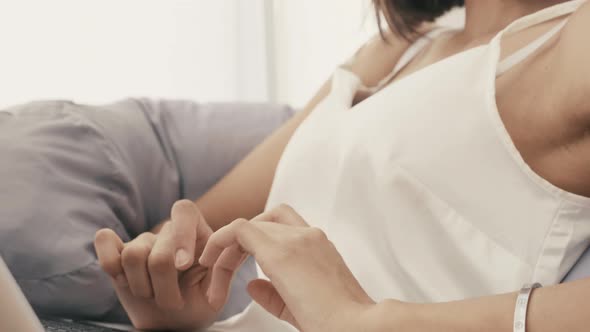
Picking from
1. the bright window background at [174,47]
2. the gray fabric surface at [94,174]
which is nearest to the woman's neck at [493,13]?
the gray fabric surface at [94,174]

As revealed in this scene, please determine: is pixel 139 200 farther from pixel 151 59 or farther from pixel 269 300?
pixel 151 59

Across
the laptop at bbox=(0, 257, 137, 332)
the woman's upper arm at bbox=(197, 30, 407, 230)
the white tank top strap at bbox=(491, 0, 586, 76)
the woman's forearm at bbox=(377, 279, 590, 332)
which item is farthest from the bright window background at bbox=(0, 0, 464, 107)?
the laptop at bbox=(0, 257, 137, 332)

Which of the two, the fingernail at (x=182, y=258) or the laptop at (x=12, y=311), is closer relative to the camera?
the laptop at (x=12, y=311)

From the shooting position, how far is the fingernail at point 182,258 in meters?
0.85

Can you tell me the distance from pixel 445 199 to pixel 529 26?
0.84 feet

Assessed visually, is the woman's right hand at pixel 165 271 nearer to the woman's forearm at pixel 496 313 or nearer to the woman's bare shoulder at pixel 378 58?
the woman's forearm at pixel 496 313

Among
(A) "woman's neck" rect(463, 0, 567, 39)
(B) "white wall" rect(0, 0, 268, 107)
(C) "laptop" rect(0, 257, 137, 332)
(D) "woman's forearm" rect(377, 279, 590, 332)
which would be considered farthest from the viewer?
(B) "white wall" rect(0, 0, 268, 107)

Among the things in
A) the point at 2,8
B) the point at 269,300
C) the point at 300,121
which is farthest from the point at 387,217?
the point at 2,8

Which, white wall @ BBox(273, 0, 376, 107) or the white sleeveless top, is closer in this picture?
the white sleeveless top

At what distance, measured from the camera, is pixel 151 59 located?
7.66ft

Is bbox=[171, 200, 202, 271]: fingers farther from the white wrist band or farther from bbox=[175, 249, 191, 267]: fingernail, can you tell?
the white wrist band

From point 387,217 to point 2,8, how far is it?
59.1 inches

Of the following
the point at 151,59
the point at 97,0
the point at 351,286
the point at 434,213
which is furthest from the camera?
the point at 151,59

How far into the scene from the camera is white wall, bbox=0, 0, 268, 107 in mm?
2098
